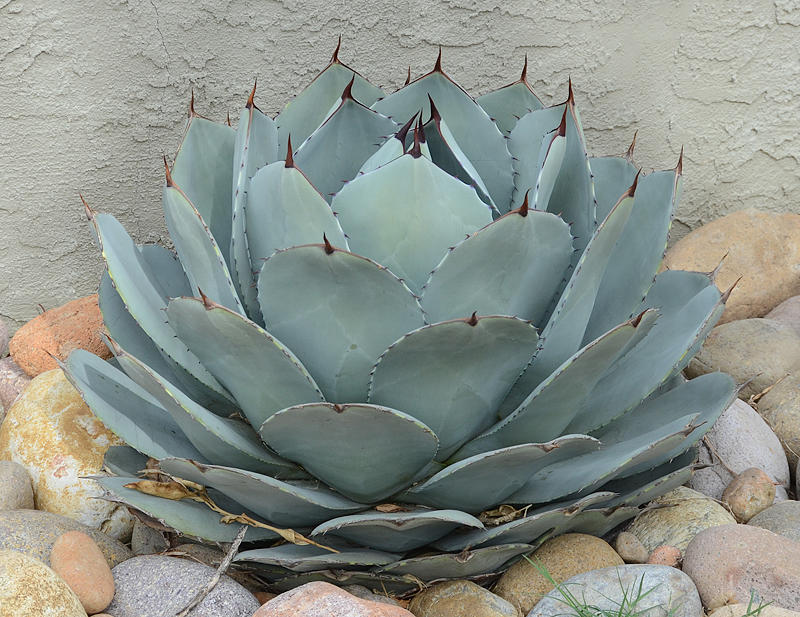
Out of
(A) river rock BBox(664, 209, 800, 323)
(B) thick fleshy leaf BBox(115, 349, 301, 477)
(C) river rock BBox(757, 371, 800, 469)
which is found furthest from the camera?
(A) river rock BBox(664, 209, 800, 323)

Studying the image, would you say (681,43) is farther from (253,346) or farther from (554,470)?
(253,346)

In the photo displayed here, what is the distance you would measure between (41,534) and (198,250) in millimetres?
550

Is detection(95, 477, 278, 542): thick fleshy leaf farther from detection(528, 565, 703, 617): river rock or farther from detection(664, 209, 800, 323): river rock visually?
detection(664, 209, 800, 323): river rock

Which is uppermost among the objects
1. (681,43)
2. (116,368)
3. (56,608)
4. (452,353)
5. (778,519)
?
(681,43)

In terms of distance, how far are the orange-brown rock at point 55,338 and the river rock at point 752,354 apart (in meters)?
1.41

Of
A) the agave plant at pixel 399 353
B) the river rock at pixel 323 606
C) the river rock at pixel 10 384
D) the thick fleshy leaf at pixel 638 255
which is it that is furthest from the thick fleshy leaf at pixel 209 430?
the river rock at pixel 10 384

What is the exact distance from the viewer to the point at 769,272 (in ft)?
7.84

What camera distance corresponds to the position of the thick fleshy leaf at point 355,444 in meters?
1.21

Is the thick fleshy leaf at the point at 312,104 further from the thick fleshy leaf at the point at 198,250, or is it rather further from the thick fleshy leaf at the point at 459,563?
the thick fleshy leaf at the point at 459,563

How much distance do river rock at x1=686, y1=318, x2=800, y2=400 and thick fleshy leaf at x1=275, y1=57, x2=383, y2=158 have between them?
105cm

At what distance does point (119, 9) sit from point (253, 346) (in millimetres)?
1072

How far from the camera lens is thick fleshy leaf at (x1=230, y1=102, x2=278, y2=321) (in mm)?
1455

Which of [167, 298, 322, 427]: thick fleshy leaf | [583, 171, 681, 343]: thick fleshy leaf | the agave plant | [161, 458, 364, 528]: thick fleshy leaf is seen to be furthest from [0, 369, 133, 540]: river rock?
[583, 171, 681, 343]: thick fleshy leaf

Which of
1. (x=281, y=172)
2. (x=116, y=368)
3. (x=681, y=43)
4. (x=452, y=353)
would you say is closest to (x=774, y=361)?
(x=681, y=43)
